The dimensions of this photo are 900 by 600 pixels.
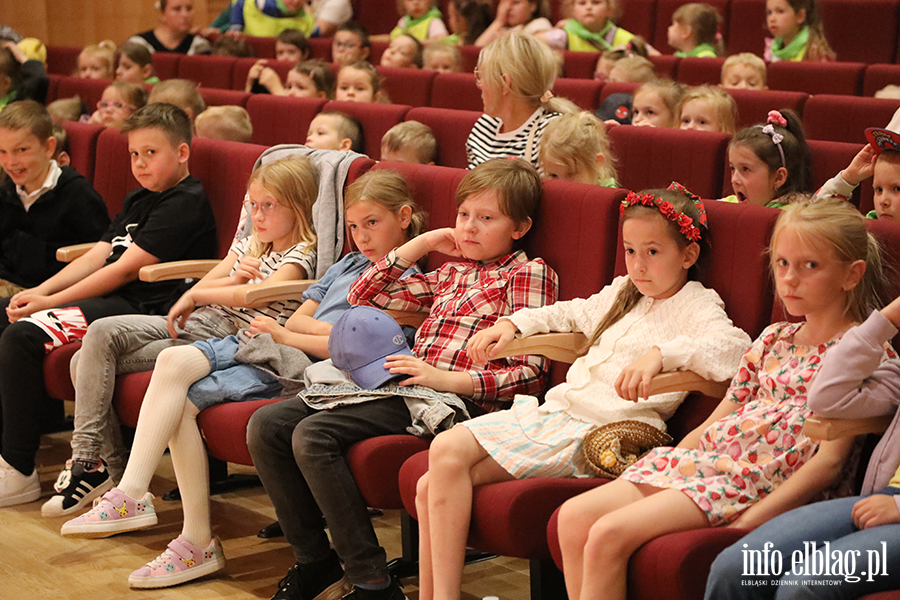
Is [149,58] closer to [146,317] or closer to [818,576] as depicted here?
[146,317]

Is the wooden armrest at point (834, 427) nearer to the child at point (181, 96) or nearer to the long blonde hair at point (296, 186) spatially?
the long blonde hair at point (296, 186)

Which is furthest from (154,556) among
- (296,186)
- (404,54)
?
(404,54)

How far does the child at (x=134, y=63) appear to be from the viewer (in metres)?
4.62

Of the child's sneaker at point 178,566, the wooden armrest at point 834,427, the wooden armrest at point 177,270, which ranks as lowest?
the child's sneaker at point 178,566

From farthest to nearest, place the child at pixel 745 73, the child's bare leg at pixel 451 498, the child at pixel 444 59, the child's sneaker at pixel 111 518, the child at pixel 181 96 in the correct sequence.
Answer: the child at pixel 444 59 < the child at pixel 181 96 < the child at pixel 745 73 < the child's sneaker at pixel 111 518 < the child's bare leg at pixel 451 498

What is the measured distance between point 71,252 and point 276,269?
0.66 metres

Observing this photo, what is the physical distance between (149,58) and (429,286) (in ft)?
9.78

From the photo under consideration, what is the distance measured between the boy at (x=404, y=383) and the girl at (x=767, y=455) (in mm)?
456

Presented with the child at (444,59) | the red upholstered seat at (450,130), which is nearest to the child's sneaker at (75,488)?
the red upholstered seat at (450,130)

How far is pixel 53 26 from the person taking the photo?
7.09m

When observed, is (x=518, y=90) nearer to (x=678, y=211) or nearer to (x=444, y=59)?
(x=678, y=211)

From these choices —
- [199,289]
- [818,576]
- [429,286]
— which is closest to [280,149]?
[199,289]

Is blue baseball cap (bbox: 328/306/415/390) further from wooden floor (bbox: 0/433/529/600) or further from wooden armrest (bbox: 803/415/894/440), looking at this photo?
wooden armrest (bbox: 803/415/894/440)

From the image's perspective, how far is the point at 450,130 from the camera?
3117mm
